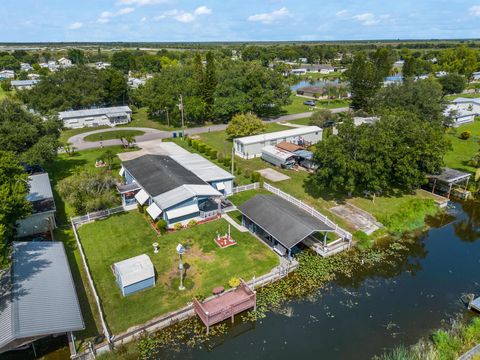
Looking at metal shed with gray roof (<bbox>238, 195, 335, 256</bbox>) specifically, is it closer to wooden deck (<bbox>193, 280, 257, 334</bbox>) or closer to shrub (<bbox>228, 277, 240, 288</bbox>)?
shrub (<bbox>228, 277, 240, 288</bbox>)

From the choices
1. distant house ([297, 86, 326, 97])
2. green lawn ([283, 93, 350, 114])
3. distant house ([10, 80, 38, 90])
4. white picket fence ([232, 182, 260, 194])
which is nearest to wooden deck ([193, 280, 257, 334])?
white picket fence ([232, 182, 260, 194])

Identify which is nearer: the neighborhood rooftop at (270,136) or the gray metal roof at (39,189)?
the gray metal roof at (39,189)

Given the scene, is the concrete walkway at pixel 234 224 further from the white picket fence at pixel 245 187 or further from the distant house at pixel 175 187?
the white picket fence at pixel 245 187

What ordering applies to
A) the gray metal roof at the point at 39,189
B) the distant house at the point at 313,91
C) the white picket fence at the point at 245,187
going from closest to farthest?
the gray metal roof at the point at 39,189 → the white picket fence at the point at 245,187 → the distant house at the point at 313,91

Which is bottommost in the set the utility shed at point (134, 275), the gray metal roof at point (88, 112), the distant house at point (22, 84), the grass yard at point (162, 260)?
the grass yard at point (162, 260)

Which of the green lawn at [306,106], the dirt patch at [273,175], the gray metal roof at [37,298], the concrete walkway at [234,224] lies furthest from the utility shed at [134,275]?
the green lawn at [306,106]

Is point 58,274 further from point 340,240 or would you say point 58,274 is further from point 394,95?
point 394,95

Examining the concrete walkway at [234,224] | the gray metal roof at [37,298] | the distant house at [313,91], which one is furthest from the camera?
the distant house at [313,91]
